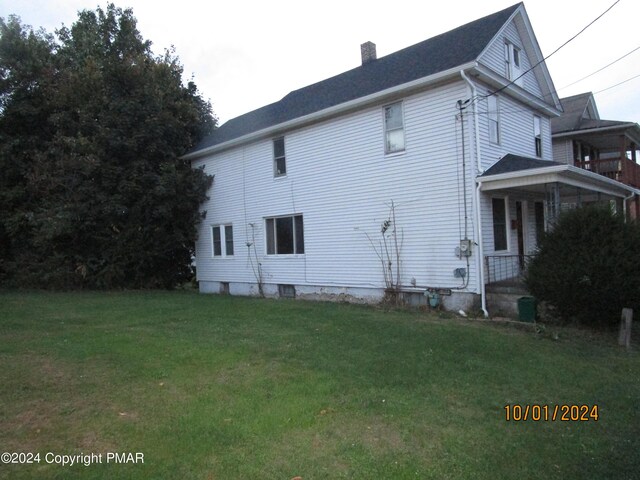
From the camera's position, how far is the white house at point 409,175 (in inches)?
396

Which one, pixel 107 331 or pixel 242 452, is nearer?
pixel 242 452

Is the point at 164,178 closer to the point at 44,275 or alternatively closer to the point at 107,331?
the point at 44,275

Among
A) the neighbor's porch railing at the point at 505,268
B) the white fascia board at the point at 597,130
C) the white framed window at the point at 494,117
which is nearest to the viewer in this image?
the neighbor's porch railing at the point at 505,268

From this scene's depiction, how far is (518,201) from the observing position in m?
12.0

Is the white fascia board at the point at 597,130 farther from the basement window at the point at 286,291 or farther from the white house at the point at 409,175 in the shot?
the basement window at the point at 286,291

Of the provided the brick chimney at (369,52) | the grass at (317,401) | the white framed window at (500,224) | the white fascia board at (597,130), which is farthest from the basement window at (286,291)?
the white fascia board at (597,130)

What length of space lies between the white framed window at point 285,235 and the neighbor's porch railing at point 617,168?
12.1 meters

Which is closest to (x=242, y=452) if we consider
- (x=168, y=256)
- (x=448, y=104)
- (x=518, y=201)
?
(x=448, y=104)

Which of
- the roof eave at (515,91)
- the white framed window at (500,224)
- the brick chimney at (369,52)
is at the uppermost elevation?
the brick chimney at (369,52)

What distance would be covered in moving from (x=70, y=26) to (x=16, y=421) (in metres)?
25.2

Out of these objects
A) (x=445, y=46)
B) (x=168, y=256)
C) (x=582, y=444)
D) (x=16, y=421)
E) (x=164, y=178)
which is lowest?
(x=582, y=444)

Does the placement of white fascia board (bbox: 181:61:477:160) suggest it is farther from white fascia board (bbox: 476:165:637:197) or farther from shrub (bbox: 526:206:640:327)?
shrub (bbox: 526:206:640:327)

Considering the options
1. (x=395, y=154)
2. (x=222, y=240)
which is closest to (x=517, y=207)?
(x=395, y=154)

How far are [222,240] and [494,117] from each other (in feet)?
33.5
